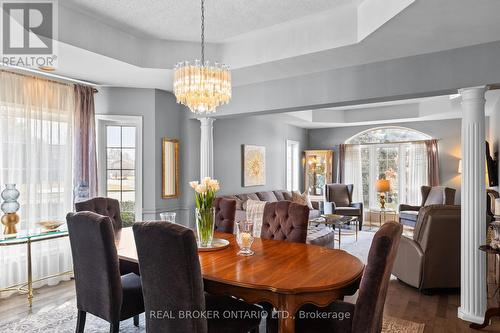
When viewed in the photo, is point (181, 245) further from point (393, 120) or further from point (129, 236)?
point (393, 120)

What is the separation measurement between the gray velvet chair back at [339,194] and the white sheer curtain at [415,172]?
137cm

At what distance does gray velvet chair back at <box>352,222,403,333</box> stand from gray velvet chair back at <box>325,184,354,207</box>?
6.40 meters

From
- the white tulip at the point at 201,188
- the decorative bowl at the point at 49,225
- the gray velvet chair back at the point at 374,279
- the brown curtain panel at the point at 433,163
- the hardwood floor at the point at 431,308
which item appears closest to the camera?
the gray velvet chair back at the point at 374,279

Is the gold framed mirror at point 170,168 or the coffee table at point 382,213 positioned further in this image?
the coffee table at point 382,213

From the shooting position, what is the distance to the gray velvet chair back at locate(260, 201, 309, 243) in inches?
115

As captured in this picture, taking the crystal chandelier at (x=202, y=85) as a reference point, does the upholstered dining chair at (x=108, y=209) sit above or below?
below

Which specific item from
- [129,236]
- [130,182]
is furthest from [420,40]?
[130,182]

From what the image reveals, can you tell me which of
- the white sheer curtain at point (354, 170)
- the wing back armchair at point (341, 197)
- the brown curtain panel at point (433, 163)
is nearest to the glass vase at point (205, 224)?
the wing back armchair at point (341, 197)

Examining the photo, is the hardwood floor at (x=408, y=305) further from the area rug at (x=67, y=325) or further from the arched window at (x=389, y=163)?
the arched window at (x=389, y=163)

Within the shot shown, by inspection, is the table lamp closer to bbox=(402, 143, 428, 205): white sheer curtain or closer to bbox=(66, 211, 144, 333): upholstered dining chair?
bbox=(402, 143, 428, 205): white sheer curtain

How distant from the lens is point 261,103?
441cm

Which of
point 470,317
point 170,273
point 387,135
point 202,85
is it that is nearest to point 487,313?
point 470,317

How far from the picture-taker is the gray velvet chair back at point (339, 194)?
8055 millimetres

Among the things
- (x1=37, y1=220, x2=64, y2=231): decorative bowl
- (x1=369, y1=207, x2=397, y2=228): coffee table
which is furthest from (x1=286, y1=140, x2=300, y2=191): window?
(x1=37, y1=220, x2=64, y2=231): decorative bowl
